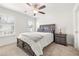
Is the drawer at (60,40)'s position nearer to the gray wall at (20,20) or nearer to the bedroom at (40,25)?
the bedroom at (40,25)

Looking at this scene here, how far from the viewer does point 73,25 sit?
140cm

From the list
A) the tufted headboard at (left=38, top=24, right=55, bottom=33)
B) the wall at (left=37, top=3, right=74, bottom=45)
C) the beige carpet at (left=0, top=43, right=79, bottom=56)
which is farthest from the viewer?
the tufted headboard at (left=38, top=24, right=55, bottom=33)

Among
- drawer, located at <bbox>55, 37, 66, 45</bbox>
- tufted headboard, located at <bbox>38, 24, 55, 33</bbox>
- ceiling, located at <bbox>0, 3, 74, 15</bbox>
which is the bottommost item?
drawer, located at <bbox>55, 37, 66, 45</bbox>

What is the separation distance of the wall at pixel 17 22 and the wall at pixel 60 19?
10.8 inches

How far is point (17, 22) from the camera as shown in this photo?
1478 millimetres

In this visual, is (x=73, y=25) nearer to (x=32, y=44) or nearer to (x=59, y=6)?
(x=59, y=6)

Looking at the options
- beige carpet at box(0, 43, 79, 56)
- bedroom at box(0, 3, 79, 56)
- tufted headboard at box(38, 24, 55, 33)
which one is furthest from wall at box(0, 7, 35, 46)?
tufted headboard at box(38, 24, 55, 33)

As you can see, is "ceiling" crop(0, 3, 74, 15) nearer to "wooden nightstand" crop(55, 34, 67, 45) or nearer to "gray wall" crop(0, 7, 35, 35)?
"gray wall" crop(0, 7, 35, 35)

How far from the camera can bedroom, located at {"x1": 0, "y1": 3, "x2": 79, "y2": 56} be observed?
4.33 feet

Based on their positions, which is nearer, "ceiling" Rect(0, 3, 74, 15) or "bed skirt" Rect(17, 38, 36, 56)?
"ceiling" Rect(0, 3, 74, 15)

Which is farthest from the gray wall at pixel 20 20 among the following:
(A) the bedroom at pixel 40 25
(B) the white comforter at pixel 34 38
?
(B) the white comforter at pixel 34 38

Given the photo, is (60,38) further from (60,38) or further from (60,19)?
(60,19)

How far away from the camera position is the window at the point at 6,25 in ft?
4.33

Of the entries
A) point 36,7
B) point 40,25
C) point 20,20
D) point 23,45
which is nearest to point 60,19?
point 40,25
